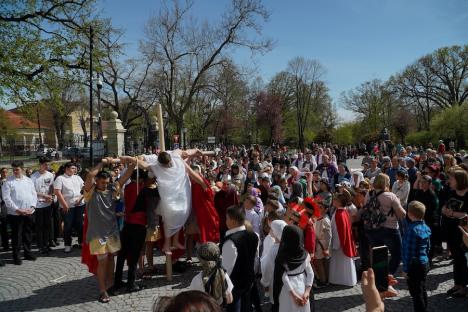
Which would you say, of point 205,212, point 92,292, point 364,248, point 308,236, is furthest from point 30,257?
point 364,248

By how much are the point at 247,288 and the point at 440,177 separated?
6373 millimetres

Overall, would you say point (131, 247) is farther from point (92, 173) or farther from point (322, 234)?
point (322, 234)

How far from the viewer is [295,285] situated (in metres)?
3.94

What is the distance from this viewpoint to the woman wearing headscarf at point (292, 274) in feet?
12.7

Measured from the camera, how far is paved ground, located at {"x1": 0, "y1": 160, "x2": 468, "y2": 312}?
5273 mm

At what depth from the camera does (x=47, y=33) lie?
1584 centimetres

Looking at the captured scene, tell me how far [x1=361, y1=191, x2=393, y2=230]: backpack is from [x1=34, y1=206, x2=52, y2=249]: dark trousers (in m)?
6.64

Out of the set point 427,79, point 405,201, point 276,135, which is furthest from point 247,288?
point 427,79

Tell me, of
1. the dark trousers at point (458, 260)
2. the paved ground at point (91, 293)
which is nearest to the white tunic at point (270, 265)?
the paved ground at point (91, 293)

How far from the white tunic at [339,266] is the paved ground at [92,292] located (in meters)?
0.13

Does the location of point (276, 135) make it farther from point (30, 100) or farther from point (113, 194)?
point (113, 194)

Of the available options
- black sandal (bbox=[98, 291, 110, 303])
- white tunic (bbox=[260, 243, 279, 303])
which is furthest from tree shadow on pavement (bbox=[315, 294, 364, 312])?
black sandal (bbox=[98, 291, 110, 303])

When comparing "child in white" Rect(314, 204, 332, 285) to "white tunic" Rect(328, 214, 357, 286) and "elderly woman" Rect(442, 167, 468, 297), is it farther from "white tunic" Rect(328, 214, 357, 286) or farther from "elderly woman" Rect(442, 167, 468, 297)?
"elderly woman" Rect(442, 167, 468, 297)

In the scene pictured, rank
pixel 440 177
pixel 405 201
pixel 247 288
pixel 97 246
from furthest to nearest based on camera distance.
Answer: pixel 440 177, pixel 405 201, pixel 97 246, pixel 247 288
